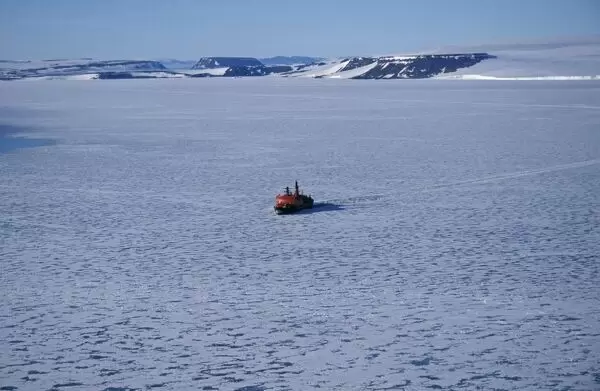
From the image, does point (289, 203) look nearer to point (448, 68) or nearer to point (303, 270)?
point (303, 270)

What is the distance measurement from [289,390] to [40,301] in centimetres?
303

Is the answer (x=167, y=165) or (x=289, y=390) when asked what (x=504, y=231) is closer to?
(x=289, y=390)

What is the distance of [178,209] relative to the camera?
11109 millimetres

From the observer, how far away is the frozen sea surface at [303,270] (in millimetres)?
5227

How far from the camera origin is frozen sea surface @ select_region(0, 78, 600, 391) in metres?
5.23

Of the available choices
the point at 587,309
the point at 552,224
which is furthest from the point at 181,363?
the point at 552,224

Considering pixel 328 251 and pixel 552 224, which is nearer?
pixel 328 251

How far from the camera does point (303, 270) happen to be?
7793mm

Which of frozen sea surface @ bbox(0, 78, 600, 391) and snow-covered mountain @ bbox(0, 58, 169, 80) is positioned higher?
snow-covered mountain @ bbox(0, 58, 169, 80)

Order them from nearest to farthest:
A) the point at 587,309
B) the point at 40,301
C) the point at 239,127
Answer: the point at 587,309 < the point at 40,301 < the point at 239,127

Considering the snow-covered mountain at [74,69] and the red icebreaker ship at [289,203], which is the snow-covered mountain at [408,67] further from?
the red icebreaker ship at [289,203]

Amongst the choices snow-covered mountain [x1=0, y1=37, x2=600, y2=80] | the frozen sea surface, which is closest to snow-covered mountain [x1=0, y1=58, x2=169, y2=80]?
snow-covered mountain [x1=0, y1=37, x2=600, y2=80]

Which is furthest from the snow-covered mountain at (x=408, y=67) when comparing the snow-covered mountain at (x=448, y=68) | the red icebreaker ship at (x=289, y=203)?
the red icebreaker ship at (x=289, y=203)

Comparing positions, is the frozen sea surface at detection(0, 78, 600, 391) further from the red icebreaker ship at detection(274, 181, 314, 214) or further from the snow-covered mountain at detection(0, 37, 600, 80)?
the snow-covered mountain at detection(0, 37, 600, 80)
